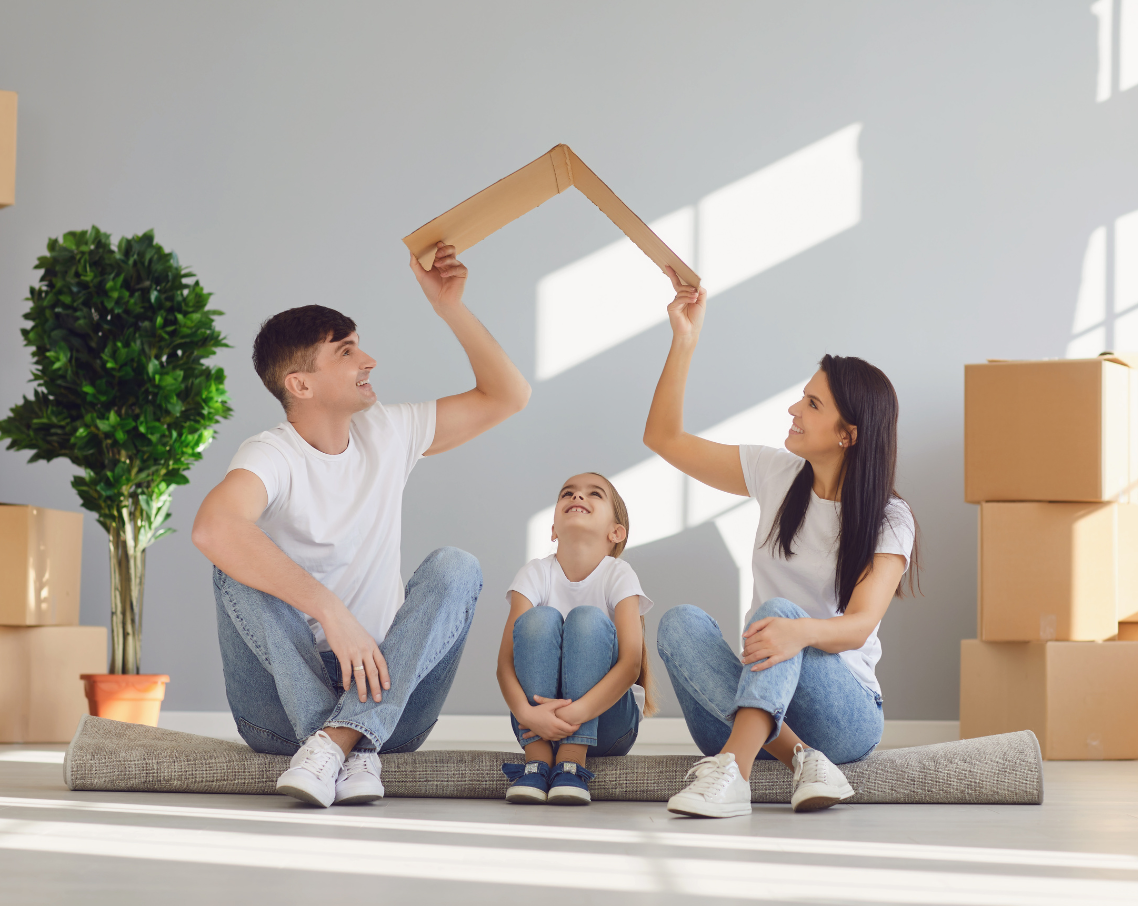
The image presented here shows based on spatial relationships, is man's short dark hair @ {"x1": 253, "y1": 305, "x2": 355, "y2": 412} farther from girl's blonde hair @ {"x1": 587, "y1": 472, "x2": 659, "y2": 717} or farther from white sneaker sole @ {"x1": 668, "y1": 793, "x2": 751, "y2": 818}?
white sneaker sole @ {"x1": 668, "y1": 793, "x2": 751, "y2": 818}

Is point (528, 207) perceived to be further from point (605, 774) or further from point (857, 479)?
point (605, 774)

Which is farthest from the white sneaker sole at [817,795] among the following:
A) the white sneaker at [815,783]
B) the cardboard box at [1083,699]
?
the cardboard box at [1083,699]

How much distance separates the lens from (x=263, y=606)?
157 cm

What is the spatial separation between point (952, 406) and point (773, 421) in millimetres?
509

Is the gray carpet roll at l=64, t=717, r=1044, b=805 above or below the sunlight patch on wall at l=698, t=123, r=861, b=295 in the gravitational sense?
below

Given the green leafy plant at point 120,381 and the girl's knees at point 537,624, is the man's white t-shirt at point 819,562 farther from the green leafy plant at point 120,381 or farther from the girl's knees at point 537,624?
the green leafy plant at point 120,381

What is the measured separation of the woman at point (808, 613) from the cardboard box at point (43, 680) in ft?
5.73

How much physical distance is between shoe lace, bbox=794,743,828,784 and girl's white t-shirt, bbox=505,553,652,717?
33cm

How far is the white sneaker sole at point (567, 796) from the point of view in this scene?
1.57 m

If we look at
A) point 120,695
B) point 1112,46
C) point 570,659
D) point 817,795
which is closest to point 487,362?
point 570,659

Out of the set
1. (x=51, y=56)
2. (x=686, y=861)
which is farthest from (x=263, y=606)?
(x=51, y=56)

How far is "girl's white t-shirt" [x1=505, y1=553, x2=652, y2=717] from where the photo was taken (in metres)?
1.86

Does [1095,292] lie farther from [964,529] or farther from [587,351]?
[587,351]

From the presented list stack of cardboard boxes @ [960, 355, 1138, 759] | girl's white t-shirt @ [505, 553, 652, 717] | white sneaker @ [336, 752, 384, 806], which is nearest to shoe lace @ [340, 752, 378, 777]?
white sneaker @ [336, 752, 384, 806]
